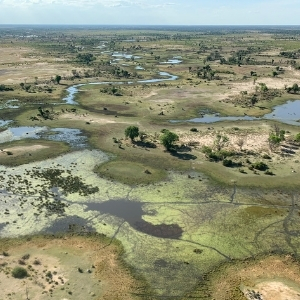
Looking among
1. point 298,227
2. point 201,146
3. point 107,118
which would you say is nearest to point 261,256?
point 298,227

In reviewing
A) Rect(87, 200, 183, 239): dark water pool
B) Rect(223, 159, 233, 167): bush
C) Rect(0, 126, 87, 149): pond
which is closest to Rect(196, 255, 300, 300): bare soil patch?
Rect(87, 200, 183, 239): dark water pool

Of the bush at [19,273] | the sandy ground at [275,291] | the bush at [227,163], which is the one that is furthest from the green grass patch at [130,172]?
the sandy ground at [275,291]

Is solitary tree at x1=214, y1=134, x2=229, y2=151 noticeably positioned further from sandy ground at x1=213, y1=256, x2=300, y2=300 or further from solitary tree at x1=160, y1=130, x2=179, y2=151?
sandy ground at x1=213, y1=256, x2=300, y2=300

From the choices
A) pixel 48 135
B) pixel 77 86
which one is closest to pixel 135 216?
pixel 48 135

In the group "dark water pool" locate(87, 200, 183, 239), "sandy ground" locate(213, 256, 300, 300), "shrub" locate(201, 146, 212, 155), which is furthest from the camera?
"shrub" locate(201, 146, 212, 155)

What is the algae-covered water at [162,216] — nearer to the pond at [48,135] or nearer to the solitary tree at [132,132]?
the pond at [48,135]

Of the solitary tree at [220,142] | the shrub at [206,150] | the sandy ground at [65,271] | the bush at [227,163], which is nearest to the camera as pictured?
the sandy ground at [65,271]
